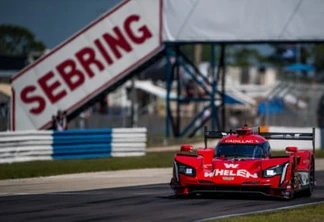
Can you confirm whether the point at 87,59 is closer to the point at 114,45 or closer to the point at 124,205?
the point at 114,45

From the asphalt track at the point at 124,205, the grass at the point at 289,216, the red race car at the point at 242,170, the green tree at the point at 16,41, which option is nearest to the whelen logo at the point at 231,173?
the red race car at the point at 242,170

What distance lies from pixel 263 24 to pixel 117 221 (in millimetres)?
27262

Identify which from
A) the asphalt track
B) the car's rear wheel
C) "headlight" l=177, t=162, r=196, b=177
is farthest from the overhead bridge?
"headlight" l=177, t=162, r=196, b=177

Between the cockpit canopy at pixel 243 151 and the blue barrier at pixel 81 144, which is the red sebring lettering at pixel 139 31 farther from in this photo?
the cockpit canopy at pixel 243 151

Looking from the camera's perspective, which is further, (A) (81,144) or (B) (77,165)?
(A) (81,144)

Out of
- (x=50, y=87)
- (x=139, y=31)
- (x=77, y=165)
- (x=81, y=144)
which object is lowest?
(x=77, y=165)

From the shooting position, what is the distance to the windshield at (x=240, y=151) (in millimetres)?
18312

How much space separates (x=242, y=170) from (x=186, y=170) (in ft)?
3.45

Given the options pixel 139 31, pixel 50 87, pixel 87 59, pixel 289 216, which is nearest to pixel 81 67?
pixel 87 59

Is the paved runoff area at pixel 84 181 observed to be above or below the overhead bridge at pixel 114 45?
below

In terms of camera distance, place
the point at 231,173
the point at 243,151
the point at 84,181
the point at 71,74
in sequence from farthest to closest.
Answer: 1. the point at 71,74
2. the point at 84,181
3. the point at 243,151
4. the point at 231,173

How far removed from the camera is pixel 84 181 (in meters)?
23.8

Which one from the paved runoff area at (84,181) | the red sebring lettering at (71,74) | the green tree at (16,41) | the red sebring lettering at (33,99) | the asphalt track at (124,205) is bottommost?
the asphalt track at (124,205)

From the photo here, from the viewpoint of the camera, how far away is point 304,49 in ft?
438
